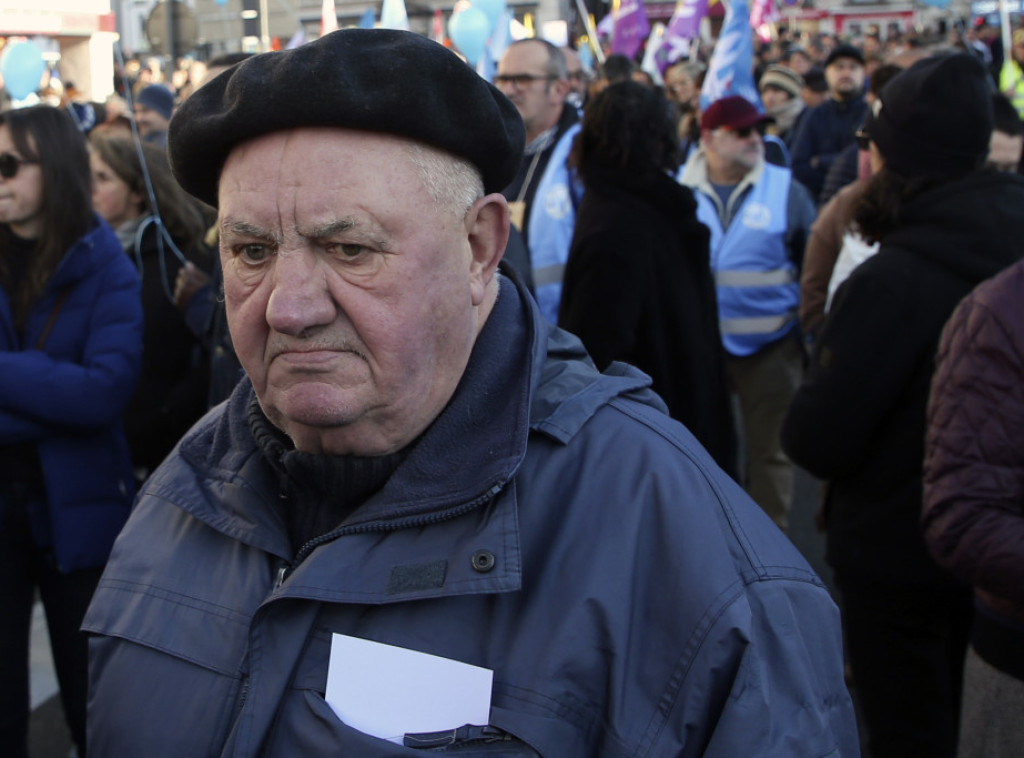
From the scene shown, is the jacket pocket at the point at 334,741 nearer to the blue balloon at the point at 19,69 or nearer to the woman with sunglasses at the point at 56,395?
the woman with sunglasses at the point at 56,395

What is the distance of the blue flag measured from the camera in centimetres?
581

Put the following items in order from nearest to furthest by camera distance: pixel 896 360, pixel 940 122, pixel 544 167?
pixel 896 360
pixel 940 122
pixel 544 167

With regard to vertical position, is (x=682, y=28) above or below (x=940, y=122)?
above

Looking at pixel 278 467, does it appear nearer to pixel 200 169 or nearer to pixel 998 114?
pixel 200 169

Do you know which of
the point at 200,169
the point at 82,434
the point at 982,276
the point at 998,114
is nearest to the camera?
the point at 200,169

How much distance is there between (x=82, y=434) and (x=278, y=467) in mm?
1613

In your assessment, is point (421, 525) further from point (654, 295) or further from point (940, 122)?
point (654, 295)

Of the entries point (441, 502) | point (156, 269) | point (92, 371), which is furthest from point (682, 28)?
point (441, 502)

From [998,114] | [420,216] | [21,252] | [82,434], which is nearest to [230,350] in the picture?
[82,434]

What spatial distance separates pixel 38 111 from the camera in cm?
311

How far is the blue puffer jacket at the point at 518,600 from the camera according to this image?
1.24 m

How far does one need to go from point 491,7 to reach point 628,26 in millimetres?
4336

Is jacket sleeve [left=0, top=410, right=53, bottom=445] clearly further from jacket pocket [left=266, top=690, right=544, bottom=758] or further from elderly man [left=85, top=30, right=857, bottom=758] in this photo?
jacket pocket [left=266, top=690, right=544, bottom=758]

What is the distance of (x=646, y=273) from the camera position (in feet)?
11.2
